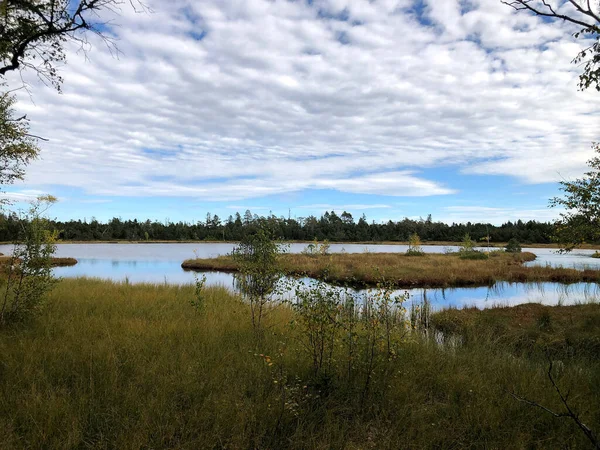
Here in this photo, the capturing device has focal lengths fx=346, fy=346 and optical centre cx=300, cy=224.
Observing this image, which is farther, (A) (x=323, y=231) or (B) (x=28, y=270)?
(A) (x=323, y=231)

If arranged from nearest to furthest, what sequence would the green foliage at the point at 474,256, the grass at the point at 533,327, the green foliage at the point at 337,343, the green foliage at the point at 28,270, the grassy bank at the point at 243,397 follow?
1. the grassy bank at the point at 243,397
2. the green foliage at the point at 337,343
3. the green foliage at the point at 28,270
4. the grass at the point at 533,327
5. the green foliage at the point at 474,256

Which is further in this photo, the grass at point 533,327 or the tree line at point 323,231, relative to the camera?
the tree line at point 323,231

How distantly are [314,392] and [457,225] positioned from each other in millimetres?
138548

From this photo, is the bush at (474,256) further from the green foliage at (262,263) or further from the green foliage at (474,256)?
the green foliage at (262,263)

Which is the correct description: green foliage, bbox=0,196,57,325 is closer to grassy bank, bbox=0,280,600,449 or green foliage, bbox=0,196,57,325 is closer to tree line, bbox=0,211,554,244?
grassy bank, bbox=0,280,600,449

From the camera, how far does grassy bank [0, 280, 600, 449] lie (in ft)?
12.6

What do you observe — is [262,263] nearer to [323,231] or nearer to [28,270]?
[28,270]

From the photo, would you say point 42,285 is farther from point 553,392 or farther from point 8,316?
point 553,392

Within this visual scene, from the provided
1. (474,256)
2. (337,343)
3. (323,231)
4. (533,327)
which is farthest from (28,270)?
(323,231)

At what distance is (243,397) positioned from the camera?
4570 mm

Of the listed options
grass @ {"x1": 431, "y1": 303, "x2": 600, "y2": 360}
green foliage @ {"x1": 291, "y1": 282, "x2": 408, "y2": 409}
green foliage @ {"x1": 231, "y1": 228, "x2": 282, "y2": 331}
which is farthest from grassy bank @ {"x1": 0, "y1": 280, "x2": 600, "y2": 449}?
grass @ {"x1": 431, "y1": 303, "x2": 600, "y2": 360}

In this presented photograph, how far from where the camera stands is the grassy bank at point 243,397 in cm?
383

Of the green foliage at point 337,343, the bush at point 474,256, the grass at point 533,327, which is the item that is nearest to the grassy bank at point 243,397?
the green foliage at point 337,343

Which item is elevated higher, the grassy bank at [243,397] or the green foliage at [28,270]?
the green foliage at [28,270]
